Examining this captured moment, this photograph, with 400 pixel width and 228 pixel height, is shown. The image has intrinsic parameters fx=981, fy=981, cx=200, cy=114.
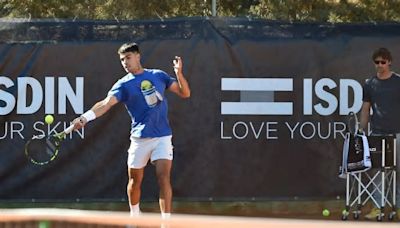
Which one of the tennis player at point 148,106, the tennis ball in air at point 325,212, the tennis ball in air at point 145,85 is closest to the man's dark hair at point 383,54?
the tennis ball in air at point 325,212

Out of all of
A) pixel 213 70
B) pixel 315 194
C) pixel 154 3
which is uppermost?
pixel 154 3

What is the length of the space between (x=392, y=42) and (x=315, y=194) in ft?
5.52

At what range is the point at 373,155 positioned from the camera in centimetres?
900

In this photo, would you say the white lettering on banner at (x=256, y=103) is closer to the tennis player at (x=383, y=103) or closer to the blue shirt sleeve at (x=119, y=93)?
the tennis player at (x=383, y=103)

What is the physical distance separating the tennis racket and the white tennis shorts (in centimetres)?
86

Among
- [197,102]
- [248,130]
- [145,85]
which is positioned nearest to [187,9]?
[197,102]

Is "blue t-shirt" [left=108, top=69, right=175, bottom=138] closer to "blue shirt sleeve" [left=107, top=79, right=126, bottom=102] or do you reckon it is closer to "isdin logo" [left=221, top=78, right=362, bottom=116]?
"blue shirt sleeve" [left=107, top=79, right=126, bottom=102]

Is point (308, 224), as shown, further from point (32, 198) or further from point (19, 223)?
point (32, 198)

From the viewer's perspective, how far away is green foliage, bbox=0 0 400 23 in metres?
15.7

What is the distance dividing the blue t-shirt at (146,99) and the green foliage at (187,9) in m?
7.23

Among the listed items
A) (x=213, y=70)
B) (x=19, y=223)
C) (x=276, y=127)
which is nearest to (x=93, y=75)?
(x=213, y=70)

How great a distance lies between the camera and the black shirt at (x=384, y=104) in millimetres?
9172

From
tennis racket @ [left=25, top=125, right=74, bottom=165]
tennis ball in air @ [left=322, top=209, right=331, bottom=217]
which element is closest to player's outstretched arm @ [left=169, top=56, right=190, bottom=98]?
tennis racket @ [left=25, top=125, right=74, bottom=165]

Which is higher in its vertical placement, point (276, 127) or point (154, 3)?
point (154, 3)
